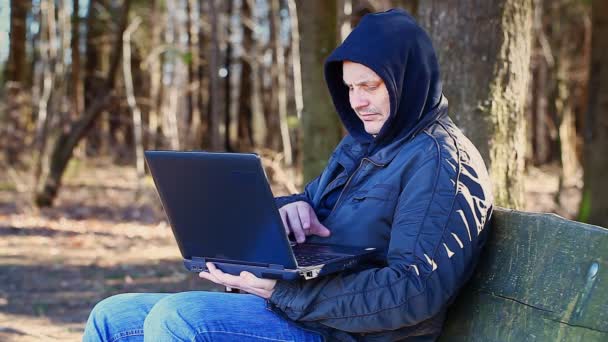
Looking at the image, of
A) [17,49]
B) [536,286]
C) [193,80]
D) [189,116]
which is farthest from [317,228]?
[17,49]

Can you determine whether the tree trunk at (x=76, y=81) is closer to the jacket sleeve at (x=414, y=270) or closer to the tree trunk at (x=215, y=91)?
the tree trunk at (x=215, y=91)

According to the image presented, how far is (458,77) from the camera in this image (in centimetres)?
451

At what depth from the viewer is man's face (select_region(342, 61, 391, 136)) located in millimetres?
2924

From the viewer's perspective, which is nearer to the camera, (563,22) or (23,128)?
(23,128)

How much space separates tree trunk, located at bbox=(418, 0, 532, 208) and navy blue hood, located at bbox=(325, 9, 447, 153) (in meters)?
1.57

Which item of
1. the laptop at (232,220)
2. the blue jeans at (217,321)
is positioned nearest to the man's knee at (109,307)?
the blue jeans at (217,321)

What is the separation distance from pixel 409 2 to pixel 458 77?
4586 millimetres

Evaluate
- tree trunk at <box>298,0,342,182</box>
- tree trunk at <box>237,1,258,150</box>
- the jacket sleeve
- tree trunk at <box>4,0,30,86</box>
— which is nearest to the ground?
tree trunk at <box>298,0,342,182</box>

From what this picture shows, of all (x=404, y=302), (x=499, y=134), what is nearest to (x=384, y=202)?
(x=404, y=302)

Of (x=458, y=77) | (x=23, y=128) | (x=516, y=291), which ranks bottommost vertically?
(x=23, y=128)

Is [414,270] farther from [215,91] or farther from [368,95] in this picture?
[215,91]

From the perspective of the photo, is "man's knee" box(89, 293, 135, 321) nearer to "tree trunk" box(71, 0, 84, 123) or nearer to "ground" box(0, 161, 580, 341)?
"ground" box(0, 161, 580, 341)

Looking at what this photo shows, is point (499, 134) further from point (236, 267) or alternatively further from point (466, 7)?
point (236, 267)

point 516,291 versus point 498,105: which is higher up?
point 498,105
